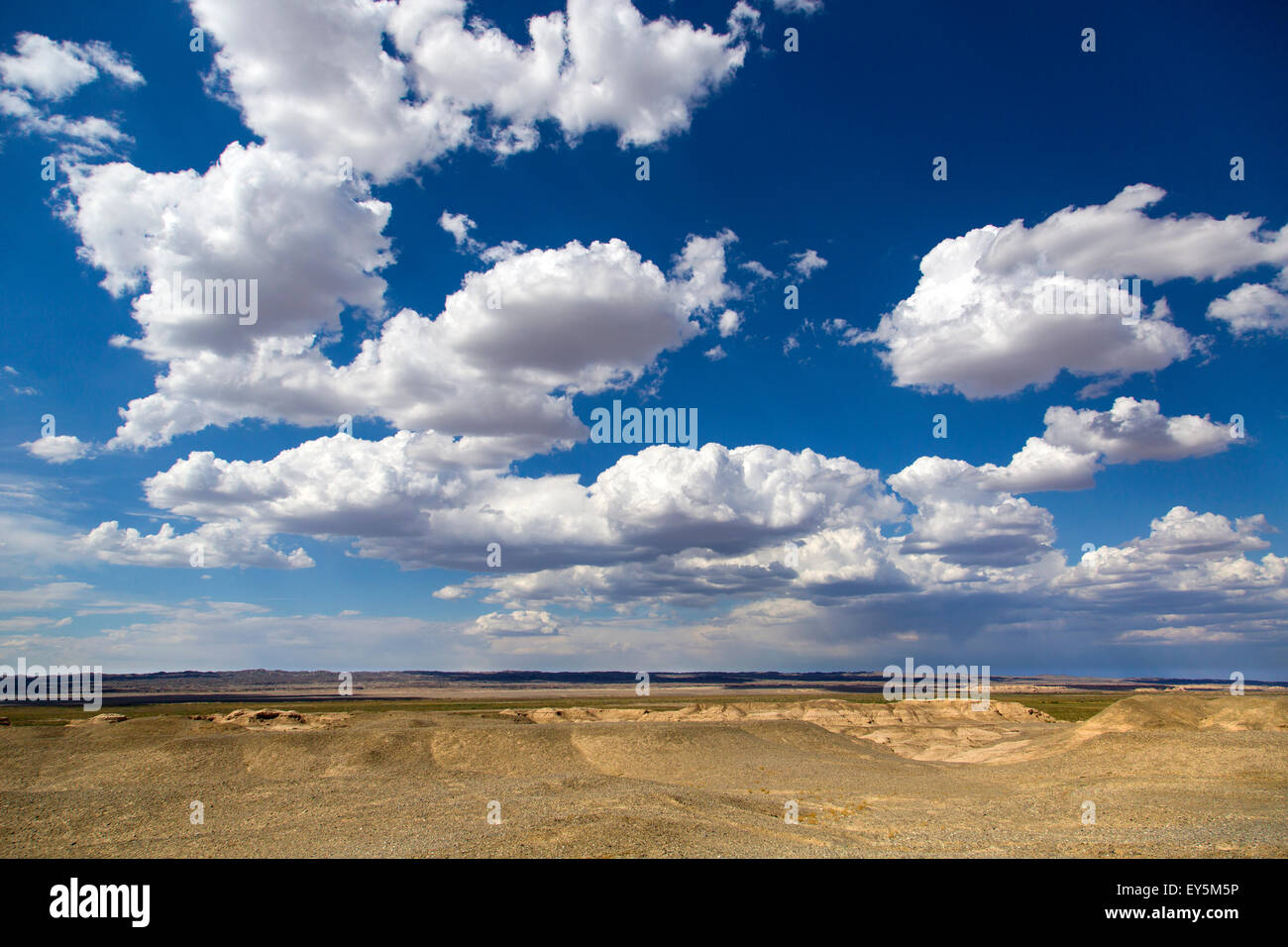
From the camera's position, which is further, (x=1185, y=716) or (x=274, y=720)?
(x=274, y=720)

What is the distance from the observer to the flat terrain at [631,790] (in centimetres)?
2523

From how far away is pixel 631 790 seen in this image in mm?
→ 36406

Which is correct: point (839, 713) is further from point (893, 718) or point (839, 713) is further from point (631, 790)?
point (631, 790)

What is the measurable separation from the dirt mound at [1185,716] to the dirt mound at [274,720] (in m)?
77.7

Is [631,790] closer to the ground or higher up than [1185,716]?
higher up

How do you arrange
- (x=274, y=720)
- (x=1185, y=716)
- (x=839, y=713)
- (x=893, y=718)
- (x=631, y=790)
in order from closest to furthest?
1. (x=631, y=790)
2. (x=1185, y=716)
3. (x=274, y=720)
4. (x=893, y=718)
5. (x=839, y=713)

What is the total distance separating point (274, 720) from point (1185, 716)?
323 feet

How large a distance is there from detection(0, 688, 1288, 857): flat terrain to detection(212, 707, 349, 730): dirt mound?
1320mm

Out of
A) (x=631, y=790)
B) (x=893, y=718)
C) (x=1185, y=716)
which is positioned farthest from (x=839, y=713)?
(x=631, y=790)

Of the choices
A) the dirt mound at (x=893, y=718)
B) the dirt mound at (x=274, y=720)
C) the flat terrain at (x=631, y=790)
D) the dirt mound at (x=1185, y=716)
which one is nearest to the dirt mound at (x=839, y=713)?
the dirt mound at (x=893, y=718)

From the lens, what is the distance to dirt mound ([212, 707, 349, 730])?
73.6 meters

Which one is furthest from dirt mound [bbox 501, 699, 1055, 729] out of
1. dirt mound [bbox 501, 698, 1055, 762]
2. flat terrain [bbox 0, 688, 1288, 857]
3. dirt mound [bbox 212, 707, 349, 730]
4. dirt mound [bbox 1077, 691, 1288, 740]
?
dirt mound [bbox 1077, 691, 1288, 740]

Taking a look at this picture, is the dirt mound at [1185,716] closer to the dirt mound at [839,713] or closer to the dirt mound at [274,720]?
the dirt mound at [839,713]
